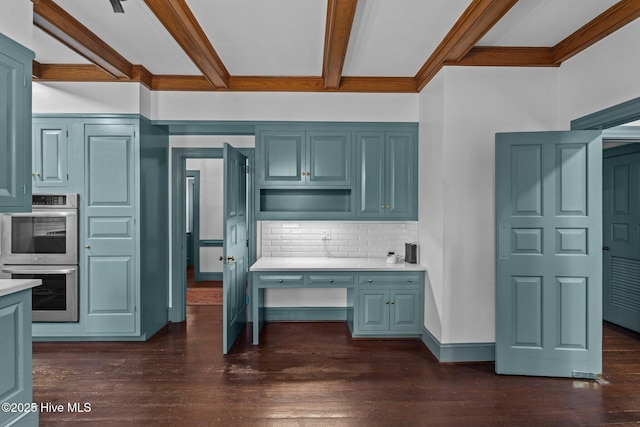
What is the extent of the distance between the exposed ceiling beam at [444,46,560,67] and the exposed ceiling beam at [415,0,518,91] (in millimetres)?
145

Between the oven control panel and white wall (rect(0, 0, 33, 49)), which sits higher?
white wall (rect(0, 0, 33, 49))

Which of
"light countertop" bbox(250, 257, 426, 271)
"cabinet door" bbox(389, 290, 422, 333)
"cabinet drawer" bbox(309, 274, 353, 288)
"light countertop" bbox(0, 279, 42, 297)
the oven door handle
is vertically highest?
"light countertop" bbox(0, 279, 42, 297)

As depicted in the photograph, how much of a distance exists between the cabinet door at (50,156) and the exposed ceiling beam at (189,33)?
1.70 metres

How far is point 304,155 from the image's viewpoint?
13.6 ft

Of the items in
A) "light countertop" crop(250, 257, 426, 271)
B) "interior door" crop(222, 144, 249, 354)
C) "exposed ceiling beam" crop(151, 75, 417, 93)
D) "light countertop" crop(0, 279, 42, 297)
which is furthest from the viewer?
"exposed ceiling beam" crop(151, 75, 417, 93)

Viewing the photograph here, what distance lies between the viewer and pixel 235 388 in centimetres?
289

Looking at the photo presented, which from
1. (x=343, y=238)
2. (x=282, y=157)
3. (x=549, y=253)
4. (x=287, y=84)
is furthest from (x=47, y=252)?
(x=549, y=253)

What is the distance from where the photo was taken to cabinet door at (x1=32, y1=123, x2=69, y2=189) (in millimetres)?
3750

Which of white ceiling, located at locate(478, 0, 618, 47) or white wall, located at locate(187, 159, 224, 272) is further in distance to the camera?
white wall, located at locate(187, 159, 224, 272)

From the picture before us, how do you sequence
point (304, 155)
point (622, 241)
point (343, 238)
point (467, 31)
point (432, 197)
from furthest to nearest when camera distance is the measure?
1. point (343, 238)
2. point (622, 241)
3. point (304, 155)
4. point (432, 197)
5. point (467, 31)

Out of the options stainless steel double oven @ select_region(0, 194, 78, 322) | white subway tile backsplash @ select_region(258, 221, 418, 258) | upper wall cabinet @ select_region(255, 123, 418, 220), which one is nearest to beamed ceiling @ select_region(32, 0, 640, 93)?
upper wall cabinet @ select_region(255, 123, 418, 220)

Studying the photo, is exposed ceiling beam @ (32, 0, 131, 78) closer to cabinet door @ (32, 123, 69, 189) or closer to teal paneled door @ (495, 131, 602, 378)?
cabinet door @ (32, 123, 69, 189)

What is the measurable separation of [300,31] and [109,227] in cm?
280

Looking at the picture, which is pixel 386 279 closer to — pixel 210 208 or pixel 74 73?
pixel 74 73
